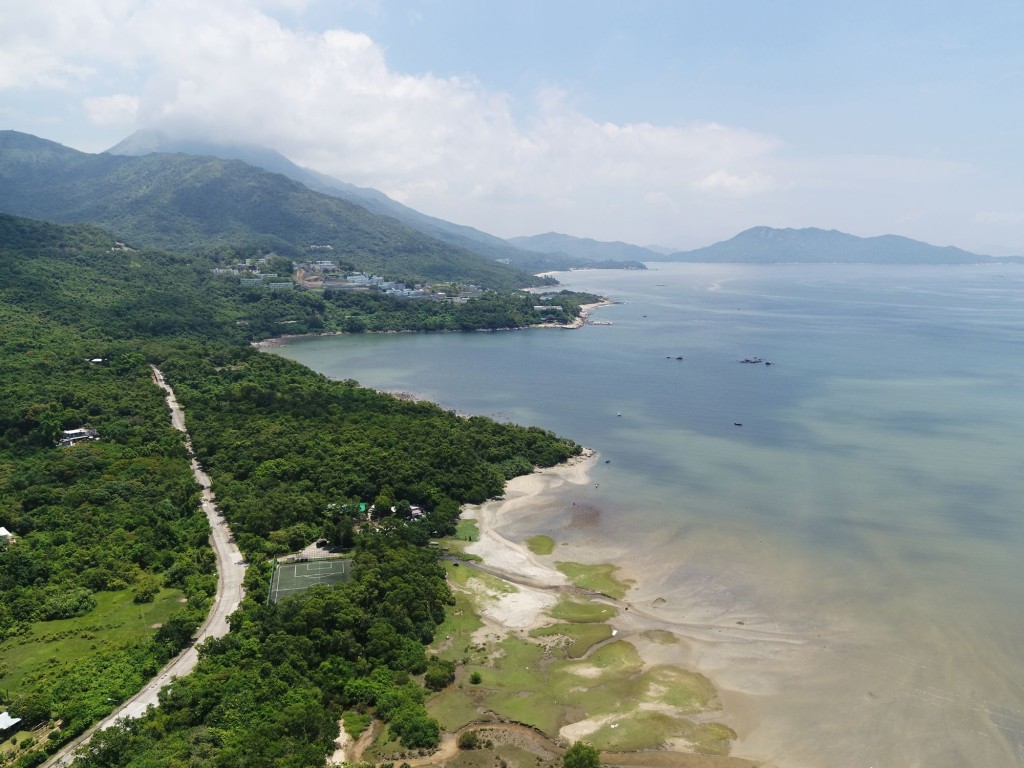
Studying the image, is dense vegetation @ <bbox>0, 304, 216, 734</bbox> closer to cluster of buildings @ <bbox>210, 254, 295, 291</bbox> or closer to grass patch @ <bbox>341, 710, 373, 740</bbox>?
grass patch @ <bbox>341, 710, 373, 740</bbox>

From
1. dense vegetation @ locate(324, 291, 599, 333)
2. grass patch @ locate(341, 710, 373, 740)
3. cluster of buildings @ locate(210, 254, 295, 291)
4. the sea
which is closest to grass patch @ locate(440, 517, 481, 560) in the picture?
the sea

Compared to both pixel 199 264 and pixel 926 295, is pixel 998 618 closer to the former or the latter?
pixel 199 264

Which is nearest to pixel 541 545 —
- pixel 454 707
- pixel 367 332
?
pixel 454 707

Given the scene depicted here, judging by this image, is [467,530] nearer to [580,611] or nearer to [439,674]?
[580,611]

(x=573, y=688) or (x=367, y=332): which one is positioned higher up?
(x=367, y=332)

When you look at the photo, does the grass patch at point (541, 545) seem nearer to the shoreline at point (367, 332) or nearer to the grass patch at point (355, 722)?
the grass patch at point (355, 722)

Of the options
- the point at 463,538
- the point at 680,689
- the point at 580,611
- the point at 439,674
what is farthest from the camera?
the point at 463,538
